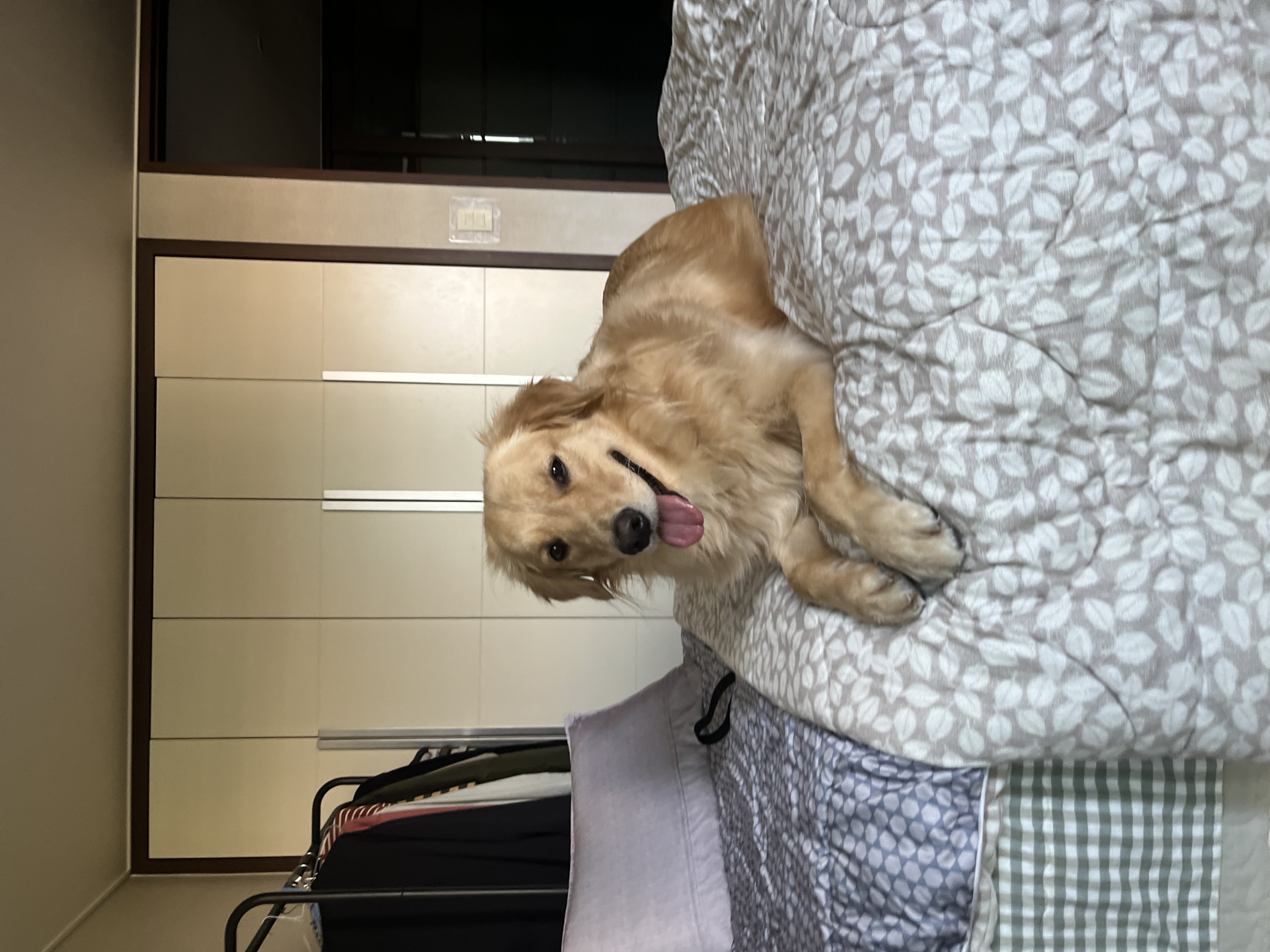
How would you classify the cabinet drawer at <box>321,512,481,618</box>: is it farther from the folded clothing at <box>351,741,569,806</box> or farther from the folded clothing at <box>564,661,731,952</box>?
the folded clothing at <box>564,661,731,952</box>

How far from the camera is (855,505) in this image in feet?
2.99

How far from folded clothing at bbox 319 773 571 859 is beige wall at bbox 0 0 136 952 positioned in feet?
3.70

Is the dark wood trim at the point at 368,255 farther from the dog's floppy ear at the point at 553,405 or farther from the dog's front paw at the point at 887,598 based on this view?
the dog's front paw at the point at 887,598

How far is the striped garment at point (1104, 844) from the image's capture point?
2.56 feet

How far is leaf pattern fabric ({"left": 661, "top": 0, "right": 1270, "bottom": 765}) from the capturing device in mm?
702

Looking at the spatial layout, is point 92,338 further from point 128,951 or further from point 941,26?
point 941,26

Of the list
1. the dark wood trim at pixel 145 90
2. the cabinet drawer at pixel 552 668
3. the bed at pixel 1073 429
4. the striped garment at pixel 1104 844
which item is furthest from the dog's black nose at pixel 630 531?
the dark wood trim at pixel 145 90

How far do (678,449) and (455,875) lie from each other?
1.02m

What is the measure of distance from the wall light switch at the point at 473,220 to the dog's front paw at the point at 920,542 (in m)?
2.48

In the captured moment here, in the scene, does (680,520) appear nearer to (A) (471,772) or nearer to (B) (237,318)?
(A) (471,772)

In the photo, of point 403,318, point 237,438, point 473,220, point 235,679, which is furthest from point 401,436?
point 235,679

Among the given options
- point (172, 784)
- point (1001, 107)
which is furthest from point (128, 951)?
point (1001, 107)

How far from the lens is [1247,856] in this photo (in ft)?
2.60

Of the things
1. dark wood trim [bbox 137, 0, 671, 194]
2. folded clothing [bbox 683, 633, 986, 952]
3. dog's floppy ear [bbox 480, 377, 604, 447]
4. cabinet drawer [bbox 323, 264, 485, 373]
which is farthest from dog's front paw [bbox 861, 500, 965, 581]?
dark wood trim [bbox 137, 0, 671, 194]
